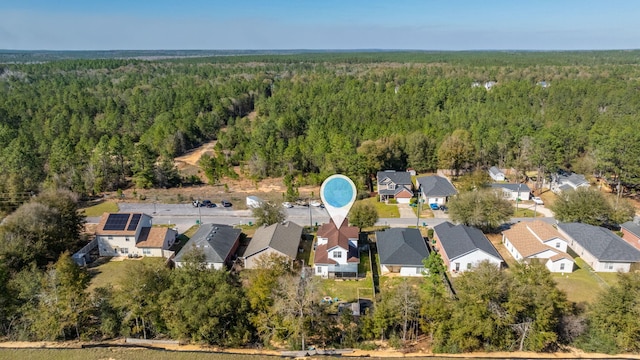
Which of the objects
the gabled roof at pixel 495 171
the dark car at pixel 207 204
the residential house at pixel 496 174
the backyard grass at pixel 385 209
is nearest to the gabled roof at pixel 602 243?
the backyard grass at pixel 385 209

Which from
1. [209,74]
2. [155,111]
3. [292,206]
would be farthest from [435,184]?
[209,74]

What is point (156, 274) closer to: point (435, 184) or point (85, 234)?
point (85, 234)

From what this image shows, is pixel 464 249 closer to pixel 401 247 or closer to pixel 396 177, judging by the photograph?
pixel 401 247

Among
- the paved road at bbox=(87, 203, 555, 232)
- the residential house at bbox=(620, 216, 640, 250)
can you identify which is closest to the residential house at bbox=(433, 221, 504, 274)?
the paved road at bbox=(87, 203, 555, 232)

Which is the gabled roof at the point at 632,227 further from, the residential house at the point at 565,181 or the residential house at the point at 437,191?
the residential house at the point at 437,191

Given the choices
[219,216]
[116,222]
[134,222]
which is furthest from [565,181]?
[116,222]
